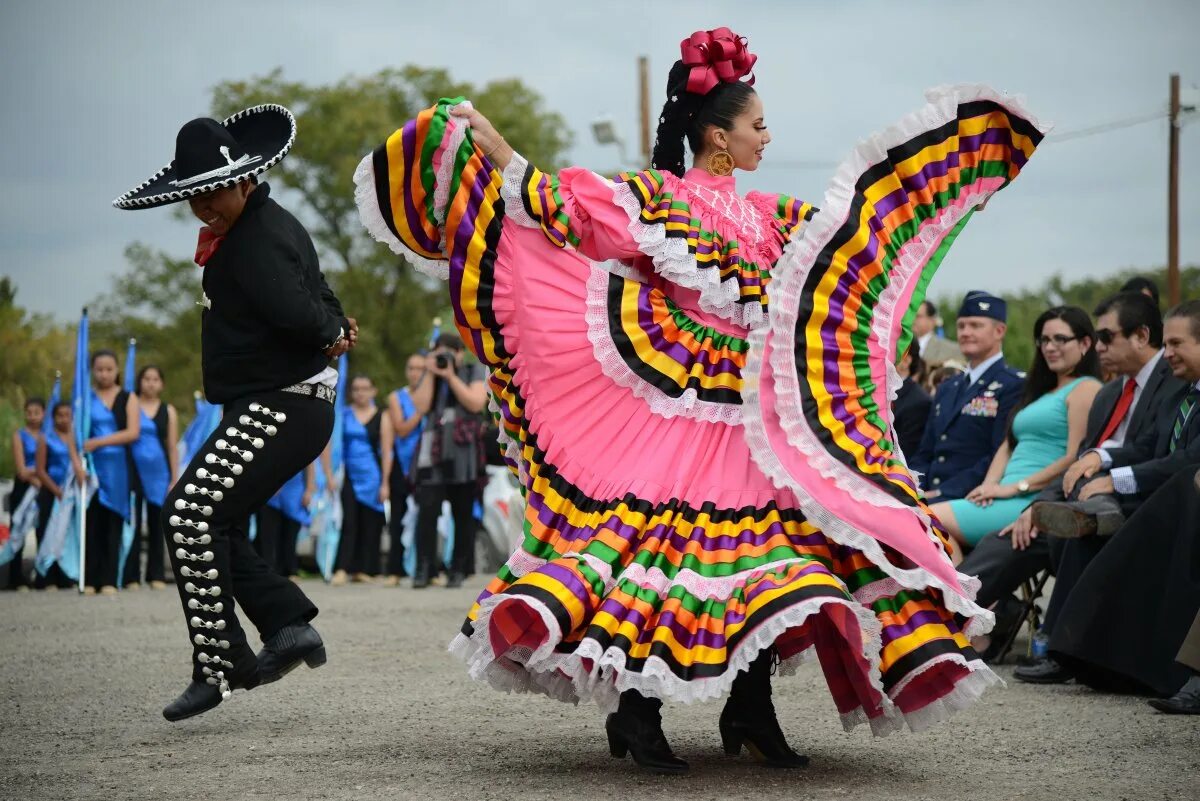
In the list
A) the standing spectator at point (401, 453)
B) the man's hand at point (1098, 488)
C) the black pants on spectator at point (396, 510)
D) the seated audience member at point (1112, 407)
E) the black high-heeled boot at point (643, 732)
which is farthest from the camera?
the black pants on spectator at point (396, 510)

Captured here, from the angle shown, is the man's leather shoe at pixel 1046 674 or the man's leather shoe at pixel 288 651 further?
the man's leather shoe at pixel 1046 674

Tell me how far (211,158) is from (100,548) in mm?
8405

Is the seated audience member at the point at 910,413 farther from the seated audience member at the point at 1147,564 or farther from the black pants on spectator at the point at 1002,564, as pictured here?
the seated audience member at the point at 1147,564

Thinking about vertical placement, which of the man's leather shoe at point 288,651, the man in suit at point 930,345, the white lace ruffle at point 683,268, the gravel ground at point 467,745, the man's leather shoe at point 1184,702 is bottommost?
the gravel ground at point 467,745

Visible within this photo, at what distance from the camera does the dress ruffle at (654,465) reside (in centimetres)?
425

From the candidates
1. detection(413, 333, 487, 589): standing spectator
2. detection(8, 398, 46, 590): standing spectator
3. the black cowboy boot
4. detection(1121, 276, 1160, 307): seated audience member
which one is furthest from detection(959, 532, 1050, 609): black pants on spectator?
detection(8, 398, 46, 590): standing spectator

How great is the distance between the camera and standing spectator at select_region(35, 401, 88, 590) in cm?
1355

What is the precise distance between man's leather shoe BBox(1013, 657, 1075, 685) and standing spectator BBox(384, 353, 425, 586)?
7.43m

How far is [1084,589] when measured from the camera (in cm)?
648

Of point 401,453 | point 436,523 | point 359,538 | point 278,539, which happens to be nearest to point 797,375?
point 436,523

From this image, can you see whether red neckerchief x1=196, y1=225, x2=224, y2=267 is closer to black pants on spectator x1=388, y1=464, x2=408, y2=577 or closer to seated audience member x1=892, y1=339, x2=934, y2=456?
seated audience member x1=892, y1=339, x2=934, y2=456

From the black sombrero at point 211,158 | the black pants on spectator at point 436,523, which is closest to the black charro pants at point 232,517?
the black sombrero at point 211,158

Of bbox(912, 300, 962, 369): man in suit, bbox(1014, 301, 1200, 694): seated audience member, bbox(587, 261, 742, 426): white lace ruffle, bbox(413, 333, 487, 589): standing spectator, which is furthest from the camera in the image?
bbox(413, 333, 487, 589): standing spectator

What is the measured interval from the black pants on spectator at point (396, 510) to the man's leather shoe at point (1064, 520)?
25.7ft
